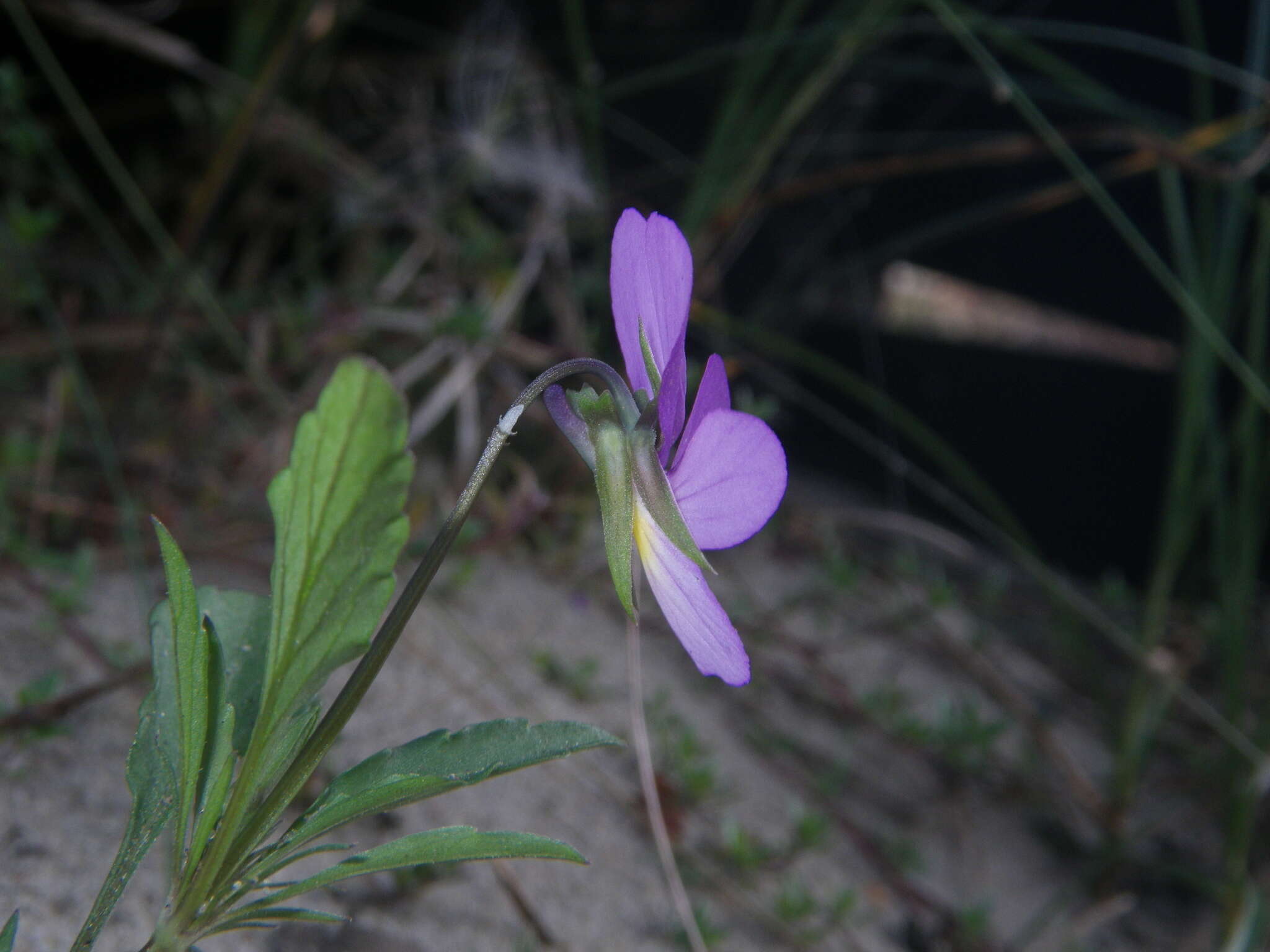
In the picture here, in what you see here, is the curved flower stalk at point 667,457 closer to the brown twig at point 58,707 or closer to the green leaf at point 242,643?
the green leaf at point 242,643

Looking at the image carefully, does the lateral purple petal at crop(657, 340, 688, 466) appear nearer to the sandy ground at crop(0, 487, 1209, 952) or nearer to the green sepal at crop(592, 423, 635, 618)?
the green sepal at crop(592, 423, 635, 618)

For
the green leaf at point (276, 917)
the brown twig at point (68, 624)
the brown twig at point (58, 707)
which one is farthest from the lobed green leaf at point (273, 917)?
the brown twig at point (68, 624)

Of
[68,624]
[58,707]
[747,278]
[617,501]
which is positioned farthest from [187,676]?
[747,278]

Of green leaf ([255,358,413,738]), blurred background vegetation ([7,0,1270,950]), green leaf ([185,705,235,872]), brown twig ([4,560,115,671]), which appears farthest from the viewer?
blurred background vegetation ([7,0,1270,950])

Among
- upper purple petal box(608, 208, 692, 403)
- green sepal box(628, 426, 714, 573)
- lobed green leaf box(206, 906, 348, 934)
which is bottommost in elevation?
lobed green leaf box(206, 906, 348, 934)

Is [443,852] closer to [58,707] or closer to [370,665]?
[370,665]

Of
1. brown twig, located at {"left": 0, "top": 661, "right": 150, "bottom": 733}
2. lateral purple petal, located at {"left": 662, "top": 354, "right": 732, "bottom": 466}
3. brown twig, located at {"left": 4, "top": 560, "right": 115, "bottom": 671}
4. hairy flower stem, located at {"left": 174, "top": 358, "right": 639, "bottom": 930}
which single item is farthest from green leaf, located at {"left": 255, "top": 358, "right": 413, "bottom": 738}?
brown twig, located at {"left": 4, "top": 560, "right": 115, "bottom": 671}

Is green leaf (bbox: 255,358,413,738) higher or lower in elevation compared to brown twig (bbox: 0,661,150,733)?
higher
